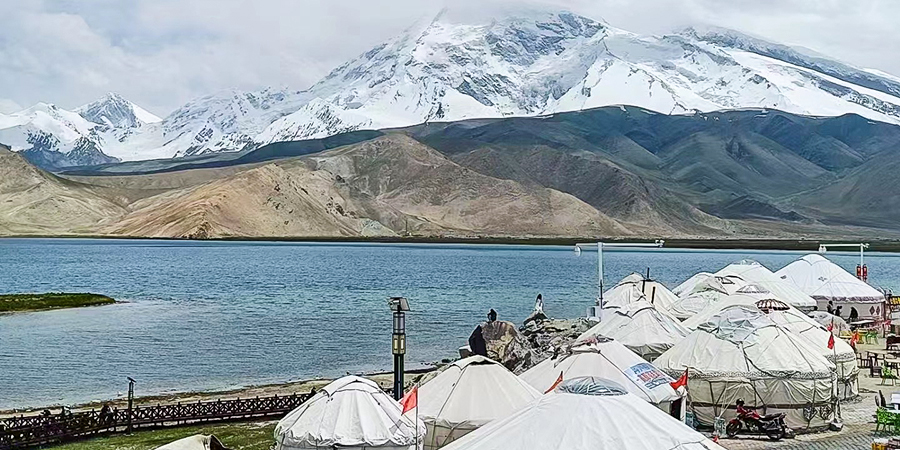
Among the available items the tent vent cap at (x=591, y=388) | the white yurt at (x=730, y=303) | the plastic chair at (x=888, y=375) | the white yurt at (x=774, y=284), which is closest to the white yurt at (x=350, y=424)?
the tent vent cap at (x=591, y=388)

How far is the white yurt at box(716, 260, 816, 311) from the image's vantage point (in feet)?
149

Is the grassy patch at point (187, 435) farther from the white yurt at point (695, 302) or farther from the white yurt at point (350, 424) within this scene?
the white yurt at point (695, 302)

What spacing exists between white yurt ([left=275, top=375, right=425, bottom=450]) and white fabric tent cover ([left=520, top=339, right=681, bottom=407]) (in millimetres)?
4140

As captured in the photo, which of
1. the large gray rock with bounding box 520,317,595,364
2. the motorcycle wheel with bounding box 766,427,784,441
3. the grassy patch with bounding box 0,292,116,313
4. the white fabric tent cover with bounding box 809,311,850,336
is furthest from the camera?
the grassy patch with bounding box 0,292,116,313

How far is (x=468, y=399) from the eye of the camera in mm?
19969

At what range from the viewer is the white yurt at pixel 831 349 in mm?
27484

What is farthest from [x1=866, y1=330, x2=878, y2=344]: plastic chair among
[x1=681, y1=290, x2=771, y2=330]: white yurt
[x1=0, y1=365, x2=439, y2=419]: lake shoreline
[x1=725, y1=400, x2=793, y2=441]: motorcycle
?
[x1=725, y1=400, x2=793, y2=441]: motorcycle

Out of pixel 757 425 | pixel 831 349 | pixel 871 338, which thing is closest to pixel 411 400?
pixel 757 425

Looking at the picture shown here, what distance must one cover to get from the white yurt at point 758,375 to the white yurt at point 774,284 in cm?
1827

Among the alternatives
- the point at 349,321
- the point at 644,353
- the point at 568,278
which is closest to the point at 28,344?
the point at 349,321

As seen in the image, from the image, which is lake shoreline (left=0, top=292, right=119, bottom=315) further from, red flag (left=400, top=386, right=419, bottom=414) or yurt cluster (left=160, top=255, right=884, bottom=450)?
red flag (left=400, top=386, right=419, bottom=414)

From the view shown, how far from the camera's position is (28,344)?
5231 centimetres

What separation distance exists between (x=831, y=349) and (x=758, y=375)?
434cm

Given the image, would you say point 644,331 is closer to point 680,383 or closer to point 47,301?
point 680,383
